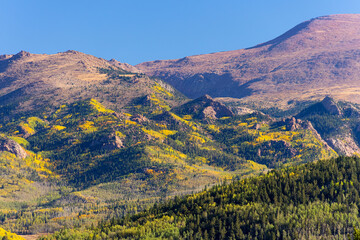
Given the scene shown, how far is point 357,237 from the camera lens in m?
120
